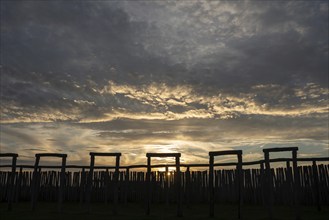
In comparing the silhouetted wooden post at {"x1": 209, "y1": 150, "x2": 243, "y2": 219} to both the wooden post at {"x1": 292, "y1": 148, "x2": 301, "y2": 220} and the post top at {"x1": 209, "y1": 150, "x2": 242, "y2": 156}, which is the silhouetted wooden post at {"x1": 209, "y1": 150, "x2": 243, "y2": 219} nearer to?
the post top at {"x1": 209, "y1": 150, "x2": 242, "y2": 156}

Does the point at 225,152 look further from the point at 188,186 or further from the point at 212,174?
the point at 188,186

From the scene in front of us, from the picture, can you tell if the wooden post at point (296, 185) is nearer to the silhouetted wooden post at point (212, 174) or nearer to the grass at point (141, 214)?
the grass at point (141, 214)

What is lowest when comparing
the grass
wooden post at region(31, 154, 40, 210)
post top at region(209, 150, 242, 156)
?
the grass

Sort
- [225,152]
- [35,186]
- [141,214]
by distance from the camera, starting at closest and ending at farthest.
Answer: [225,152] < [141,214] < [35,186]

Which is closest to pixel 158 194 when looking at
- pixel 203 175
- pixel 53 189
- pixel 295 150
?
pixel 203 175

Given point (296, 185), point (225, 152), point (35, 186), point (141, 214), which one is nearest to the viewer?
point (296, 185)

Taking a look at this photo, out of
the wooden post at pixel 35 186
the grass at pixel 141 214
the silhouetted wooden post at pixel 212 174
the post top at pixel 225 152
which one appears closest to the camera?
the grass at pixel 141 214

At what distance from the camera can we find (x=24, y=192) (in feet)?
67.9

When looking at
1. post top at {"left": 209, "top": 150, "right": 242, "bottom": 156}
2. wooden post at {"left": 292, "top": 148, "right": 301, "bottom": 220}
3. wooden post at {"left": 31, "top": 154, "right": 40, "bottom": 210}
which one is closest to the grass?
wooden post at {"left": 31, "top": 154, "right": 40, "bottom": 210}

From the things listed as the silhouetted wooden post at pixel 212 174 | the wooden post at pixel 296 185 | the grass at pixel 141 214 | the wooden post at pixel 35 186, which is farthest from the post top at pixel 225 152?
the wooden post at pixel 35 186

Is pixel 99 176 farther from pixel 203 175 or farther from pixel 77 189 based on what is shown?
pixel 203 175

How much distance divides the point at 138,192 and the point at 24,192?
7181mm

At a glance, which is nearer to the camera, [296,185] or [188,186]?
[296,185]

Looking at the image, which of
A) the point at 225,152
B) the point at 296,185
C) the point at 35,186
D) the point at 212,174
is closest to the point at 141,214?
the point at 212,174
